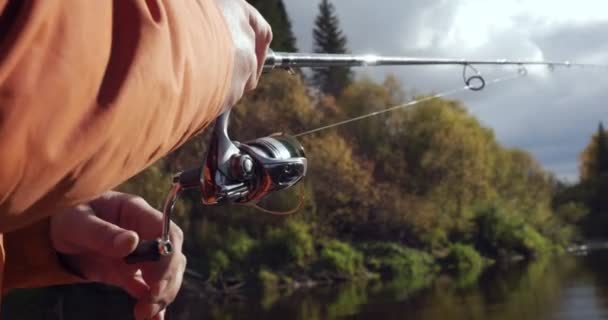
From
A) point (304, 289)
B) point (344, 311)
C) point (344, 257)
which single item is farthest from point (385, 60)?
point (344, 257)

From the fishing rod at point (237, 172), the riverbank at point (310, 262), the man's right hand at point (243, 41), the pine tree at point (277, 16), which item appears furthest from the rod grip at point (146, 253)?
the pine tree at point (277, 16)

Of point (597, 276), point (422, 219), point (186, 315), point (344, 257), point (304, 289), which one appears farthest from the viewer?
point (422, 219)

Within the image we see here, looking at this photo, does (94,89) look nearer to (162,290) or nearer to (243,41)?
(243,41)

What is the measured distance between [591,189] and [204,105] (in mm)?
34316

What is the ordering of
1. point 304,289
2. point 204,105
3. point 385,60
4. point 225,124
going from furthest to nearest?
point 304,289 → point 385,60 → point 225,124 → point 204,105

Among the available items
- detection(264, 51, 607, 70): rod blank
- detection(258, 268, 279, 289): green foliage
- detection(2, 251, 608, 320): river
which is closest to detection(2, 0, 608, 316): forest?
detection(258, 268, 279, 289): green foliage

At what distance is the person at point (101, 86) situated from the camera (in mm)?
479

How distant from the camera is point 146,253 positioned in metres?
1.01

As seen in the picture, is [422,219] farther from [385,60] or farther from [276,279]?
[385,60]

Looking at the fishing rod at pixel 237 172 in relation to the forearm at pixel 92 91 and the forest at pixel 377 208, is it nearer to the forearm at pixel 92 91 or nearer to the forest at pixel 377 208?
the forearm at pixel 92 91

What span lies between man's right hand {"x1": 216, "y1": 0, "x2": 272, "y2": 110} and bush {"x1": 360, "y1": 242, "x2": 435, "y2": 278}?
64.7 feet

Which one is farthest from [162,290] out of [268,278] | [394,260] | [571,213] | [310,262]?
[571,213]

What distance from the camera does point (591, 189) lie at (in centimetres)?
3322

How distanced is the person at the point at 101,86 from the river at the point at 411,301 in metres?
10.4
